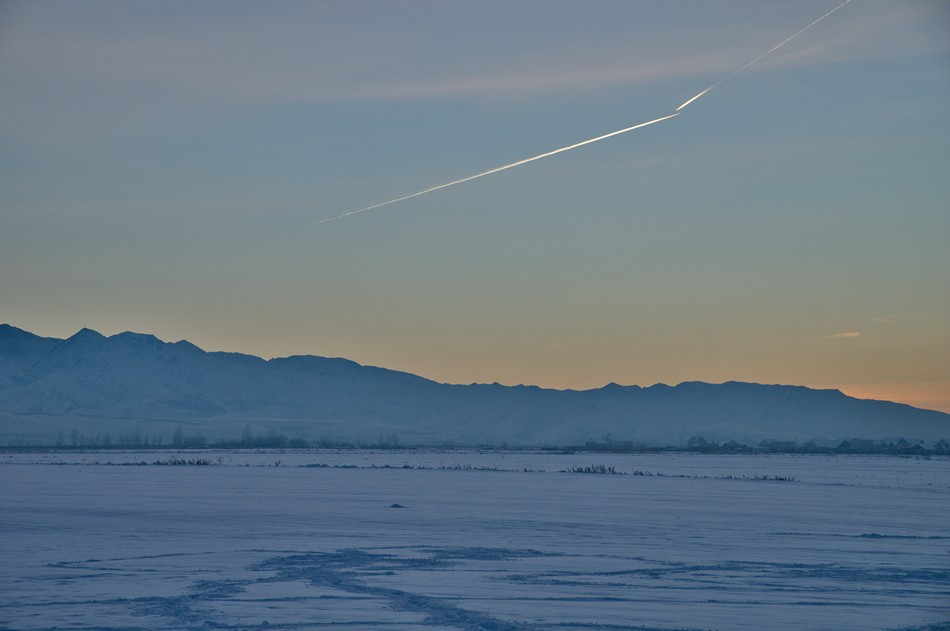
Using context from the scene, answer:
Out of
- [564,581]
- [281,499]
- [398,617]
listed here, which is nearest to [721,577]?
[564,581]

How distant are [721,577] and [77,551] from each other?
16937 mm

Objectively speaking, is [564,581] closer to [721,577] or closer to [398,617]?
[721,577]

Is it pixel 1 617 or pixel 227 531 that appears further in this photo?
pixel 227 531

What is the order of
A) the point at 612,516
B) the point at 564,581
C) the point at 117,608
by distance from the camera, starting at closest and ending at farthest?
the point at 117,608 < the point at 564,581 < the point at 612,516

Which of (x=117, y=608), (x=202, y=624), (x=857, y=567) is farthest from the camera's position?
(x=857, y=567)

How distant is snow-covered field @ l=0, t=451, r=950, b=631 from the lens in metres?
21.9

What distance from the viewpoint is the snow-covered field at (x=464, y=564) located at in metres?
21.9

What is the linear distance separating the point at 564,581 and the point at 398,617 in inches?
230

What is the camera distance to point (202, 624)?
67.8ft

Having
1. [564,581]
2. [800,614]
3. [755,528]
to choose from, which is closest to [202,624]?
[564,581]

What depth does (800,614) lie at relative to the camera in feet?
73.8

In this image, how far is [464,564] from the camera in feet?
95.3

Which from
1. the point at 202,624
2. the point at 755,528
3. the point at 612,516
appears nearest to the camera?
the point at 202,624

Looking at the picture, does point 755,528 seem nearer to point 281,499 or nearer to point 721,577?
point 721,577
